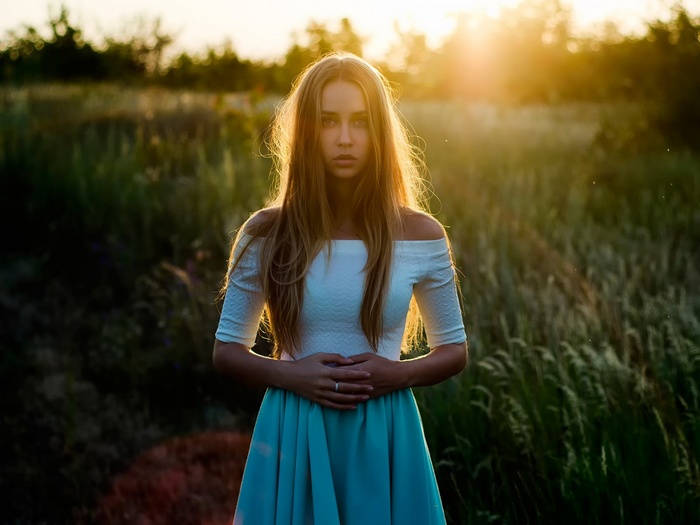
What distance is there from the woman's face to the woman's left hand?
0.46 meters

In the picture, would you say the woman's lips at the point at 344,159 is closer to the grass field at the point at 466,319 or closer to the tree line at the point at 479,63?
the grass field at the point at 466,319

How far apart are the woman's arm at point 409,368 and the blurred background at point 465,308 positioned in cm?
99

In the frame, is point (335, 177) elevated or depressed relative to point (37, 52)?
depressed

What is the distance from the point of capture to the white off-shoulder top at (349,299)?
1791 millimetres

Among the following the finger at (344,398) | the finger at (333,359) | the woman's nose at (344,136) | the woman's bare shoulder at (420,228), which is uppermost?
the woman's nose at (344,136)

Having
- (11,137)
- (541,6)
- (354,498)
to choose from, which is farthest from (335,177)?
(541,6)

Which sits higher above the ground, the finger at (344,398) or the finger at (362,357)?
the finger at (362,357)

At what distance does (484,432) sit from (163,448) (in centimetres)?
173

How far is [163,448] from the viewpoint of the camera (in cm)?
389

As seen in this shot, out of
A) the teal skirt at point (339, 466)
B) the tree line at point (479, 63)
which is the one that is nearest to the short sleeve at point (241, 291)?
the teal skirt at point (339, 466)

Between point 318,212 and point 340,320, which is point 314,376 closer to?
point 340,320

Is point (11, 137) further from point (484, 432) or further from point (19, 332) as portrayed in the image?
point (484, 432)

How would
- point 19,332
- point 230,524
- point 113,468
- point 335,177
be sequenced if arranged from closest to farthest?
point 335,177 → point 230,524 → point 113,468 → point 19,332

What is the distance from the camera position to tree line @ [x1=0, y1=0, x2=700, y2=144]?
31.8ft
